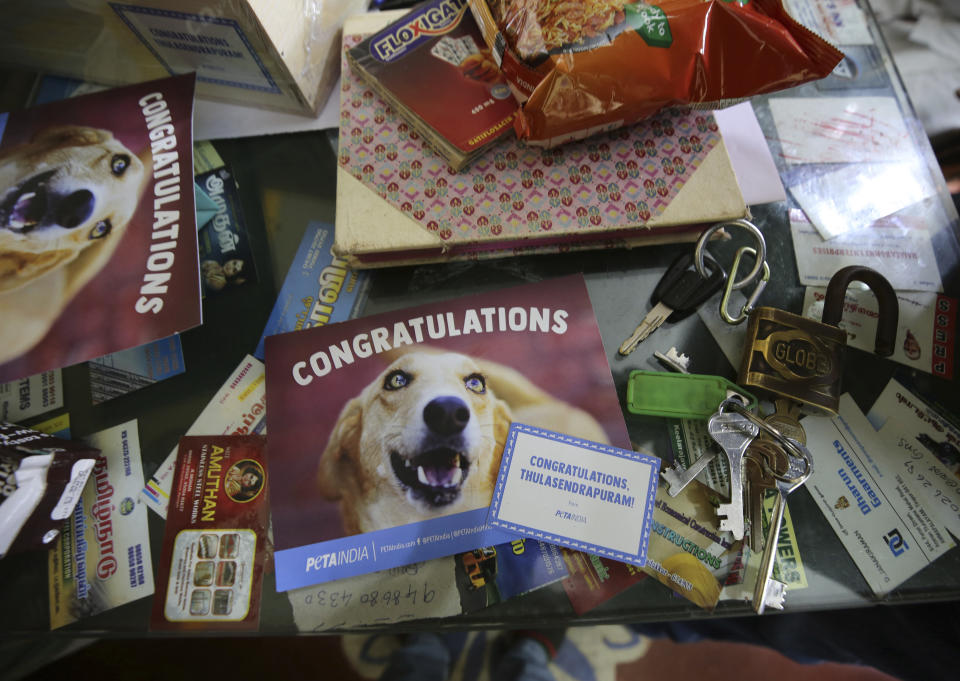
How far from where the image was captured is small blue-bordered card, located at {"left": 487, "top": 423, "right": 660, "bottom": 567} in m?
0.49

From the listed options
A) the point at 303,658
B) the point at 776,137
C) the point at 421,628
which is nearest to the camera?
the point at 421,628

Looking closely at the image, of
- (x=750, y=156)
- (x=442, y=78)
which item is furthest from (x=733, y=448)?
(x=442, y=78)

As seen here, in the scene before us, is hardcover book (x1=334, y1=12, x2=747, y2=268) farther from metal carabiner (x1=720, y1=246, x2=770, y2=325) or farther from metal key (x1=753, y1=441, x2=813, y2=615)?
metal key (x1=753, y1=441, x2=813, y2=615)

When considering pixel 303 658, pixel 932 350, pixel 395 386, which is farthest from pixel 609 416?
pixel 303 658

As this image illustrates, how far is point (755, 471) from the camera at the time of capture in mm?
514

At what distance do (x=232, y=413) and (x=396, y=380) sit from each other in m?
0.18

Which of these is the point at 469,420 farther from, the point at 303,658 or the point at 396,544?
the point at 303,658

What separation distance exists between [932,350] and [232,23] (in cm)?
79

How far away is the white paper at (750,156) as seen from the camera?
0.62 metres

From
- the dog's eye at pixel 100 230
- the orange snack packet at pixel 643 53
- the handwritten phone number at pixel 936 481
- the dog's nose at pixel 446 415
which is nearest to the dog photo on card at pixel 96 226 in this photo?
the dog's eye at pixel 100 230

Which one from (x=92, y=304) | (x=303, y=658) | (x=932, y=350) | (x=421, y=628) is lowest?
(x=303, y=658)

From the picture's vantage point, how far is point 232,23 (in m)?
0.53

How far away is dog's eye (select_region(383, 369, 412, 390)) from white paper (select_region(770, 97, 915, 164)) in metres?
0.53

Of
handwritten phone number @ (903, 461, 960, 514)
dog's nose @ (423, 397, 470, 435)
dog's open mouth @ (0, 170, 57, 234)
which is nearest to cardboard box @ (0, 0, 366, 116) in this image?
dog's open mouth @ (0, 170, 57, 234)
